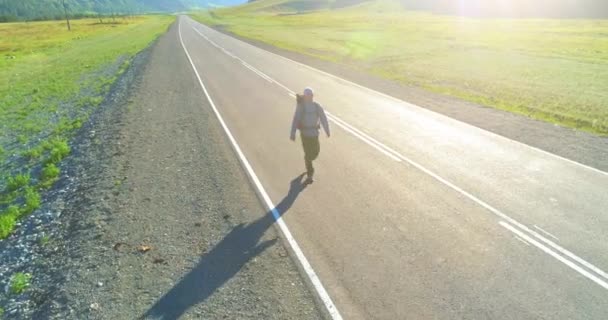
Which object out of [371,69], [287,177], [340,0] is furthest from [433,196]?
[340,0]

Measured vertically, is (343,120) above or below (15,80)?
above

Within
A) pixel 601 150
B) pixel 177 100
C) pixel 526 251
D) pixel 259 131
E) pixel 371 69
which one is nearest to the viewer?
pixel 526 251

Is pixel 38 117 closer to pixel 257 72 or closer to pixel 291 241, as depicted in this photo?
pixel 257 72

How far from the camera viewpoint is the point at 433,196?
7941 millimetres

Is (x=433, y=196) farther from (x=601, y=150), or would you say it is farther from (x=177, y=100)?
(x=177, y=100)

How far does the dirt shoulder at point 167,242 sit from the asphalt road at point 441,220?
73cm

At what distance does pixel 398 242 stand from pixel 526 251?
200 cm

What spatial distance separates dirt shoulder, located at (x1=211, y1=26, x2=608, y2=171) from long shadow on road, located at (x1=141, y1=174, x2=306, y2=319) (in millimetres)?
8170

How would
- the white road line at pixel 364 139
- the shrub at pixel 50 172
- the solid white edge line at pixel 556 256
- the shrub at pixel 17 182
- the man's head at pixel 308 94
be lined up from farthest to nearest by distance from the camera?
1. the white road line at pixel 364 139
2. the shrub at pixel 50 172
3. the shrub at pixel 17 182
4. the man's head at pixel 308 94
5. the solid white edge line at pixel 556 256

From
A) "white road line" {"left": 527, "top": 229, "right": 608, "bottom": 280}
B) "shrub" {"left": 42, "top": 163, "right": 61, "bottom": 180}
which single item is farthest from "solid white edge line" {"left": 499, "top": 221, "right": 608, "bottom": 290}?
"shrub" {"left": 42, "top": 163, "right": 61, "bottom": 180}

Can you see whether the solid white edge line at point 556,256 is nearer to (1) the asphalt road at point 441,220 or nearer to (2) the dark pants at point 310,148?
(1) the asphalt road at point 441,220

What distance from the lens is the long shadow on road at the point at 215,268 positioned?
16.8 ft

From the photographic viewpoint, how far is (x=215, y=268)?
5855 millimetres

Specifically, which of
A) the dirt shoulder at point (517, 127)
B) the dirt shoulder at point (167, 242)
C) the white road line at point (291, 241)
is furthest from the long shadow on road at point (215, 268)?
the dirt shoulder at point (517, 127)
